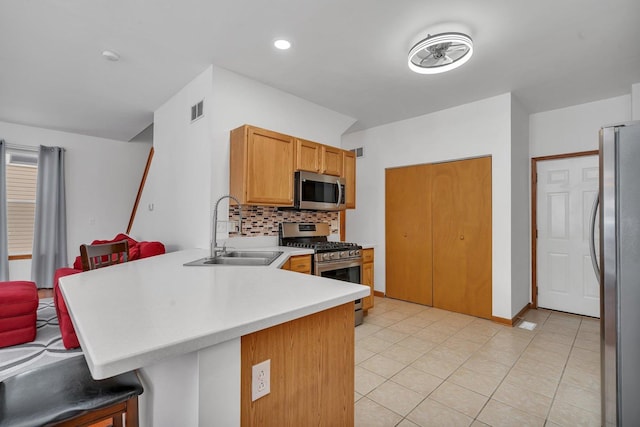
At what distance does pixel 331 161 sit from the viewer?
3795 millimetres

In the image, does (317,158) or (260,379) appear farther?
(317,158)

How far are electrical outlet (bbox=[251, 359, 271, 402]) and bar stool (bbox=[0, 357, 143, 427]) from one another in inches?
15.5

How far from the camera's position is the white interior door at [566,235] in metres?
3.82

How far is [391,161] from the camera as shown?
4707mm

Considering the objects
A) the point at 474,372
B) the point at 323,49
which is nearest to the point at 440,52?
the point at 323,49

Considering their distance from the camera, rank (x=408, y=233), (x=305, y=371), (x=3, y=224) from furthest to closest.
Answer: (x=3, y=224), (x=408, y=233), (x=305, y=371)

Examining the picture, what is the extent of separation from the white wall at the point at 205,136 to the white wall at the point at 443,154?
0.84 meters

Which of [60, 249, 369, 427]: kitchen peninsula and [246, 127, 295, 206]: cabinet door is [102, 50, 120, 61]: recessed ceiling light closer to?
[246, 127, 295, 206]: cabinet door

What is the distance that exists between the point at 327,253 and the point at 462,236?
6.18 ft

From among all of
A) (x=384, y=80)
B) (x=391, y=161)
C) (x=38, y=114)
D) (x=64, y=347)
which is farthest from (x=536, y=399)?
(x=38, y=114)

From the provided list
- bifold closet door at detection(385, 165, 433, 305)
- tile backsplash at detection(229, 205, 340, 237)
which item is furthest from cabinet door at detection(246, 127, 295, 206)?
bifold closet door at detection(385, 165, 433, 305)

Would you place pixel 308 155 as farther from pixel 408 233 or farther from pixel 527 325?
pixel 527 325

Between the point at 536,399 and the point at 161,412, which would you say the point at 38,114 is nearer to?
the point at 161,412

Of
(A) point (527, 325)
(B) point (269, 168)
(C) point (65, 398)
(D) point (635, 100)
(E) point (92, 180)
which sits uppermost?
(D) point (635, 100)
